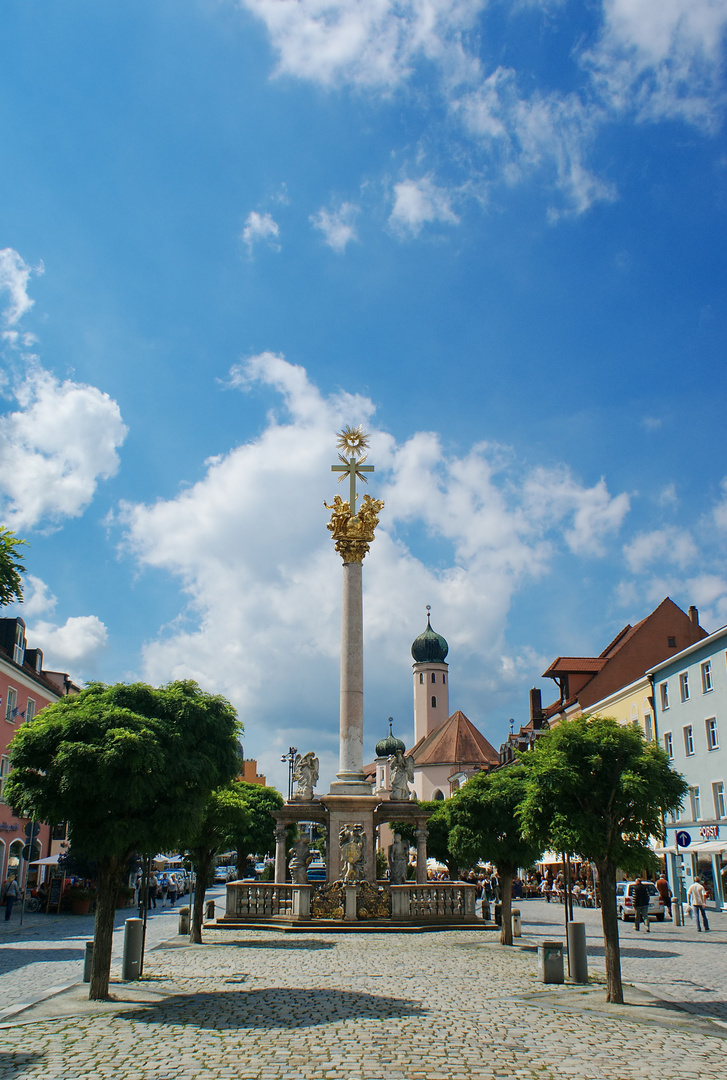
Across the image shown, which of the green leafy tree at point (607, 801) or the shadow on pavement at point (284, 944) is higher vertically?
the green leafy tree at point (607, 801)

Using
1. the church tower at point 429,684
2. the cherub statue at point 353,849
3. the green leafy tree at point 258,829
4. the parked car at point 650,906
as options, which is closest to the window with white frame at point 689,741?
the parked car at point 650,906

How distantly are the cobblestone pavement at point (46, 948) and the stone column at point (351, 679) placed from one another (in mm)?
8537

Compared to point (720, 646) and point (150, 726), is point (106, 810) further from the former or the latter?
point (720, 646)

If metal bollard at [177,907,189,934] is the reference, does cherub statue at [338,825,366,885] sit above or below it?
above

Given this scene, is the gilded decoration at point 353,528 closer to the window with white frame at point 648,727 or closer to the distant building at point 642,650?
the window with white frame at point 648,727

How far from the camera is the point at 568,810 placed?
1520 centimetres

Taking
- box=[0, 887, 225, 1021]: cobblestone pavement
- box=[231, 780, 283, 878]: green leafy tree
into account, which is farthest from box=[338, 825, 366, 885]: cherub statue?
box=[231, 780, 283, 878]: green leafy tree

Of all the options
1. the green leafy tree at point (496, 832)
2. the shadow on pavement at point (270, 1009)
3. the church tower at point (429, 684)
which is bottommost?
the shadow on pavement at point (270, 1009)

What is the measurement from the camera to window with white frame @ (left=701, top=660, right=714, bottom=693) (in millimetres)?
37875

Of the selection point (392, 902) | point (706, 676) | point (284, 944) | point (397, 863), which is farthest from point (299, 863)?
point (706, 676)

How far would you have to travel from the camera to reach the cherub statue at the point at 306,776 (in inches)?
1342

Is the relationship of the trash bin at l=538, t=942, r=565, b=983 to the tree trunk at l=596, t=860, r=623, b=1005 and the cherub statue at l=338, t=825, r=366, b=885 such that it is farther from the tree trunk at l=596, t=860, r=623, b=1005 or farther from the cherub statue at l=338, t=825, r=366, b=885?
the cherub statue at l=338, t=825, r=366, b=885

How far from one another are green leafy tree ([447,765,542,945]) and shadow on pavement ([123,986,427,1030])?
31.1ft

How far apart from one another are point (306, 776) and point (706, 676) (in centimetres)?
1756
